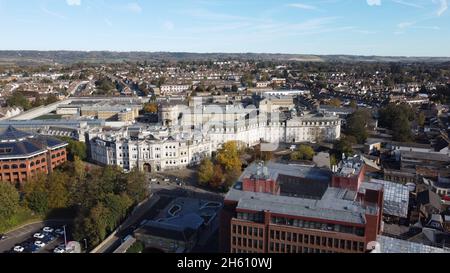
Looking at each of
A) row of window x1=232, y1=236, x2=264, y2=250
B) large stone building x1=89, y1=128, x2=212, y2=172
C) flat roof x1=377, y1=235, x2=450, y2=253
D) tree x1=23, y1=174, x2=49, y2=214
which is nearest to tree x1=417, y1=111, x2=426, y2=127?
large stone building x1=89, y1=128, x2=212, y2=172

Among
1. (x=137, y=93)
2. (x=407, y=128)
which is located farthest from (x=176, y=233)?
(x=137, y=93)

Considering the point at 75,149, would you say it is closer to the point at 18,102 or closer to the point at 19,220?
the point at 19,220

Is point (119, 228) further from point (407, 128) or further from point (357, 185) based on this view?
point (407, 128)

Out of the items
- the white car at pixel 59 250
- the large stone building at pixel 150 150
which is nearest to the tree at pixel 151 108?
the large stone building at pixel 150 150

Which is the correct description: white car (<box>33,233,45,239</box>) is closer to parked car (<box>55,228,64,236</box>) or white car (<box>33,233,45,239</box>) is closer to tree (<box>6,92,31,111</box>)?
parked car (<box>55,228,64,236</box>)

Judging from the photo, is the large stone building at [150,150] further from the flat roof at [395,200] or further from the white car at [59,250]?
the flat roof at [395,200]
